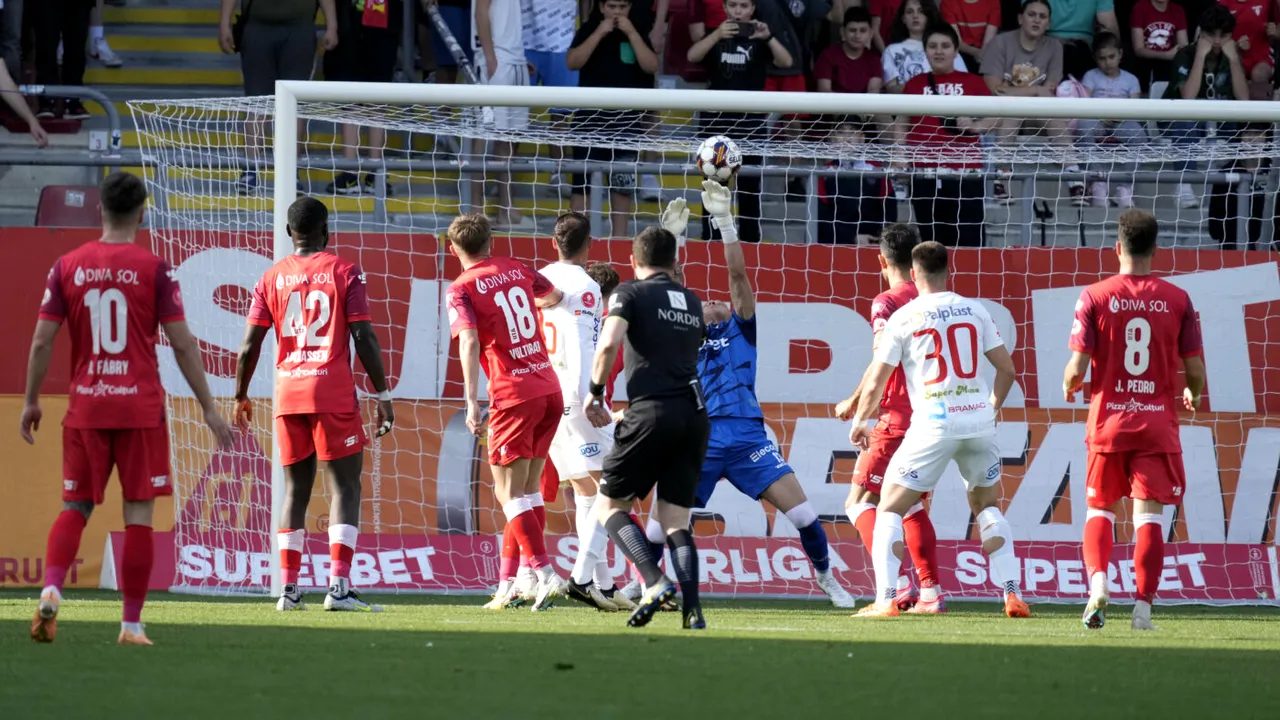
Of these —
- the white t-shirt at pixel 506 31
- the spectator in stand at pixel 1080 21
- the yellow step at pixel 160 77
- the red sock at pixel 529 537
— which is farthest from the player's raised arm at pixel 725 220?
the yellow step at pixel 160 77

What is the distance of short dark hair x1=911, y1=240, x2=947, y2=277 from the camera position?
8781 mm

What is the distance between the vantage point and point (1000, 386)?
8766mm

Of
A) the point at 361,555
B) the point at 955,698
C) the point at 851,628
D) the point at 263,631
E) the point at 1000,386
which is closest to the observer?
the point at 955,698

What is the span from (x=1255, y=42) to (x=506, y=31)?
7.04 meters

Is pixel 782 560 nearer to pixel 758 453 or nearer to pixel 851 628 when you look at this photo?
pixel 758 453

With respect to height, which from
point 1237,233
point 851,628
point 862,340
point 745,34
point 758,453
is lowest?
point 851,628

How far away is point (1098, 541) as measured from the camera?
8.30 m

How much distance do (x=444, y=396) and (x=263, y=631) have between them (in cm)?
437

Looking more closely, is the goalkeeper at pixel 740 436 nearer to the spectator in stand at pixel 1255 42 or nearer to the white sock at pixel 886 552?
the white sock at pixel 886 552

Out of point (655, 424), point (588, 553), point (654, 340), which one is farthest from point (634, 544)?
point (588, 553)

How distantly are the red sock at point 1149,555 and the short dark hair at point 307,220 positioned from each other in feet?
15.4

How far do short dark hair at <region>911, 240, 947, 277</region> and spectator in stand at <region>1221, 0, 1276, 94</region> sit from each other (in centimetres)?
720

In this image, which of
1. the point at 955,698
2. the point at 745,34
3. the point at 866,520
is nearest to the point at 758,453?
the point at 866,520

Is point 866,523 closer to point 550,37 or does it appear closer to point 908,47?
point 908,47
